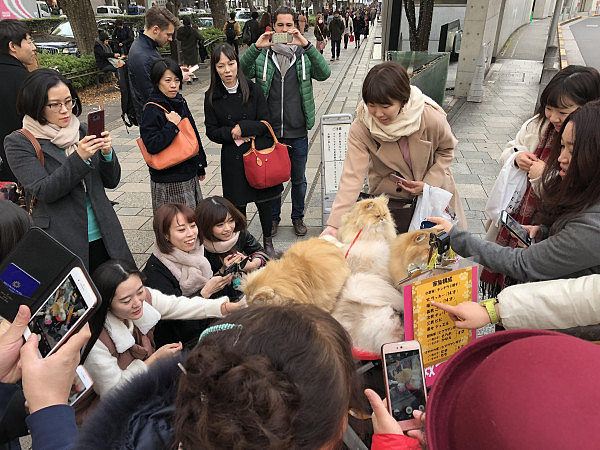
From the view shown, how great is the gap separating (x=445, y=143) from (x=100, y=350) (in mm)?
2261

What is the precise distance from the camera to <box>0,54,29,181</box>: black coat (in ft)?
11.3

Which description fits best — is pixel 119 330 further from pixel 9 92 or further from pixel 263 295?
pixel 9 92

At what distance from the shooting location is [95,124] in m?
2.50

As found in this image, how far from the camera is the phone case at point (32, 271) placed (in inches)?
47.8

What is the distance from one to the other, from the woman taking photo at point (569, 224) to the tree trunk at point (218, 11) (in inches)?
803

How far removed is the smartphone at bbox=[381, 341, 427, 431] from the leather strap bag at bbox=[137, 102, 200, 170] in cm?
257

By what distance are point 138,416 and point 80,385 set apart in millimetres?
583

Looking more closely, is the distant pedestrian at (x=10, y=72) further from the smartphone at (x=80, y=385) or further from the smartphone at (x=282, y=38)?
the smartphone at (x=80, y=385)

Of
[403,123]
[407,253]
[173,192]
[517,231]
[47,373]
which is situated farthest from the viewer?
[173,192]

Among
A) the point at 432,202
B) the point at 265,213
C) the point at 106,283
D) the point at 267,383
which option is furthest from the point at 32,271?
the point at 265,213

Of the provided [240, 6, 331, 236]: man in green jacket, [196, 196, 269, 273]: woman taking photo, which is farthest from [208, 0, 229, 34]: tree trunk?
[196, 196, 269, 273]: woman taking photo

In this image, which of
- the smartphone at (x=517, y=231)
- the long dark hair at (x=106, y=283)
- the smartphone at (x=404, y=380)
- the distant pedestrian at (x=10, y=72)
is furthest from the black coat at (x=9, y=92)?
the smartphone at (x=517, y=231)

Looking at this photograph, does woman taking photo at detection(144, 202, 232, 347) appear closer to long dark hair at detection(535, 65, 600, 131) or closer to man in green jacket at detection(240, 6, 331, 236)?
man in green jacket at detection(240, 6, 331, 236)

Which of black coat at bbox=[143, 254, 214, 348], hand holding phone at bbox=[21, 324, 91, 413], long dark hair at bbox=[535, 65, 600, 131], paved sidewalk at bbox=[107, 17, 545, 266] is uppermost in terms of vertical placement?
long dark hair at bbox=[535, 65, 600, 131]
